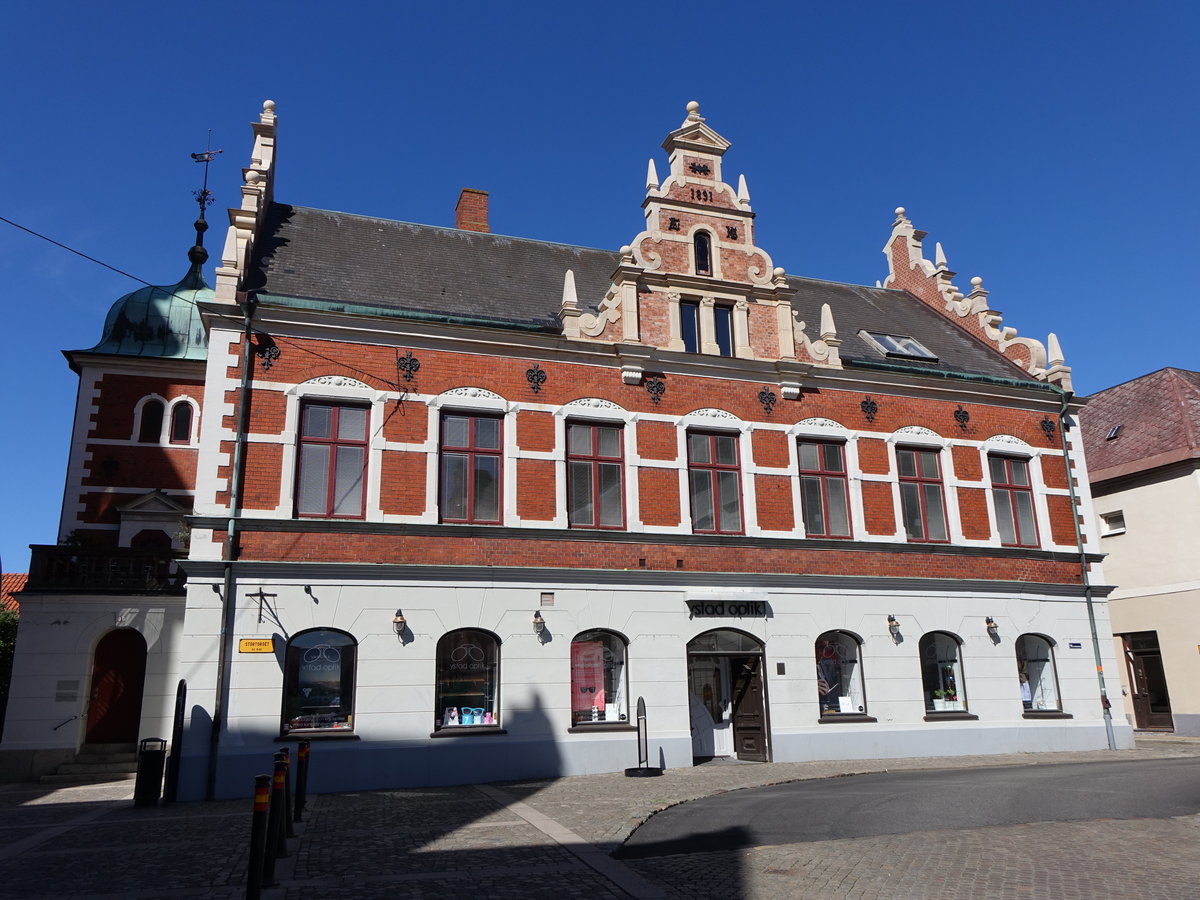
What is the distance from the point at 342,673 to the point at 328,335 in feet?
20.8

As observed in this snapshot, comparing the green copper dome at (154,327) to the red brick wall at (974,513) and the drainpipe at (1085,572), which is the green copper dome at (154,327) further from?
the drainpipe at (1085,572)

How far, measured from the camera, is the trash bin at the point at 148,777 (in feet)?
48.2

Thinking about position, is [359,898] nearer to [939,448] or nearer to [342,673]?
[342,673]

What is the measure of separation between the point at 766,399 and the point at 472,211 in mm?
10153

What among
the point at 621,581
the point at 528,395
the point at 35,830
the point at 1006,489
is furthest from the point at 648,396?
the point at 35,830

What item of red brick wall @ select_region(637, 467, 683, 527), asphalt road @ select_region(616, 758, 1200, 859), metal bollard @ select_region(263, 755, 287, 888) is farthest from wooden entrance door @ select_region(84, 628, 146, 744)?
asphalt road @ select_region(616, 758, 1200, 859)

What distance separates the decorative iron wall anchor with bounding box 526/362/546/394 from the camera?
62.3 ft

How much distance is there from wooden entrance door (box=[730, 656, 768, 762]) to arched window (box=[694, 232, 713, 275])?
8736 mm

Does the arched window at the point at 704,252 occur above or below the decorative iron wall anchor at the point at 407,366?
above

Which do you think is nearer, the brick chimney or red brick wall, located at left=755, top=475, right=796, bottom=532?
red brick wall, located at left=755, top=475, right=796, bottom=532

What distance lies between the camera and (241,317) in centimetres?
1734

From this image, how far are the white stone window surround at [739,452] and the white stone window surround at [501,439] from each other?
3131 mm

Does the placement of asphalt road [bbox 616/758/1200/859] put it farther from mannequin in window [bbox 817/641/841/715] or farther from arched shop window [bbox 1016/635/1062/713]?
arched shop window [bbox 1016/635/1062/713]

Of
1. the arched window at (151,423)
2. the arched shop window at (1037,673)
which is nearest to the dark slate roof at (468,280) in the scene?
the arched shop window at (1037,673)
